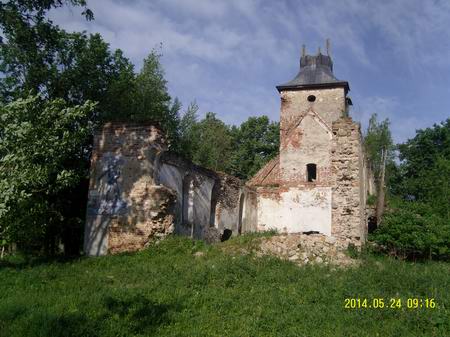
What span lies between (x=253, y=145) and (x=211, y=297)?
126 ft

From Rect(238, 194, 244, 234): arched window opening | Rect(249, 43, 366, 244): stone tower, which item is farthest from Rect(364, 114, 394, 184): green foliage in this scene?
Rect(238, 194, 244, 234): arched window opening

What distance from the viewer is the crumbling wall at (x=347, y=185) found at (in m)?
13.3

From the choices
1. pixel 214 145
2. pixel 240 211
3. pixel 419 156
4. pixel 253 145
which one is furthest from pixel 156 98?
pixel 419 156

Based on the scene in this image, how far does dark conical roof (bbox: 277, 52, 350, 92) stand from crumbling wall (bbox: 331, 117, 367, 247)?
1710 cm

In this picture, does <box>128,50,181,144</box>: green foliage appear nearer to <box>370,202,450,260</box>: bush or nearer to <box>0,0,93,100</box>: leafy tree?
<box>0,0,93,100</box>: leafy tree

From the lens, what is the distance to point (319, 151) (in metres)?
25.4

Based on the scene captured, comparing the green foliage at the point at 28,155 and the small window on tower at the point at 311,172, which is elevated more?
the small window on tower at the point at 311,172

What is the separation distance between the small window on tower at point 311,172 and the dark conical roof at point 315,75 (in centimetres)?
699

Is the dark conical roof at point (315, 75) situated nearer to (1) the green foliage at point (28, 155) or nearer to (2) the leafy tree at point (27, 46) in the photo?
(2) the leafy tree at point (27, 46)

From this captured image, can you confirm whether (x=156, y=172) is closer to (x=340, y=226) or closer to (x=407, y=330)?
(x=340, y=226)

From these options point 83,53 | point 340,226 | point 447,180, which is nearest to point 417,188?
point 447,180

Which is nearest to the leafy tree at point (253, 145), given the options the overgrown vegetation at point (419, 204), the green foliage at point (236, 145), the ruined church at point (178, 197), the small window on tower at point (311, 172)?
the green foliage at point (236, 145)
